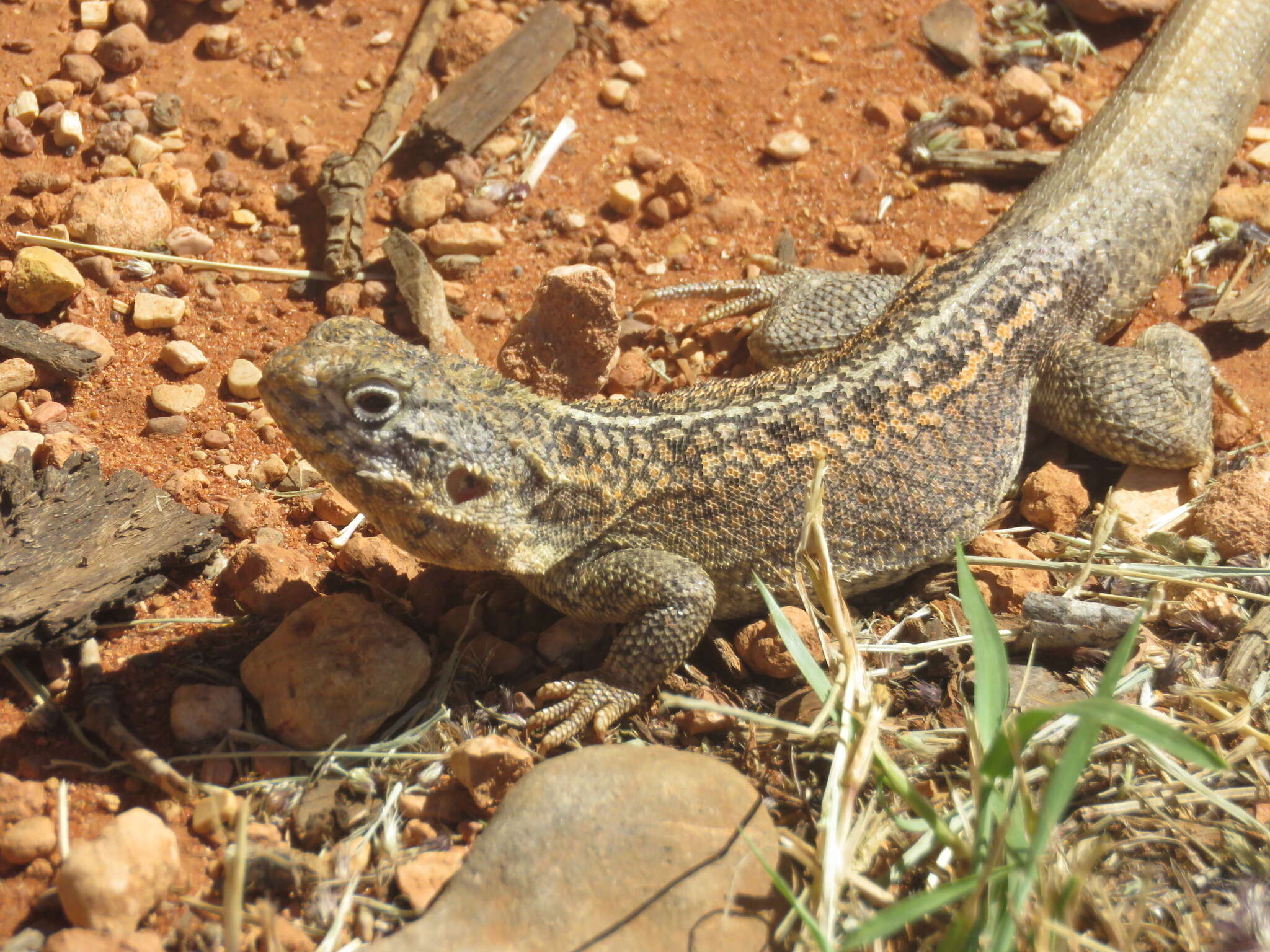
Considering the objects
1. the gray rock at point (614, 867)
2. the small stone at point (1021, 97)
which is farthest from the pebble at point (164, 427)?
the small stone at point (1021, 97)

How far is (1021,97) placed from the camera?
611cm

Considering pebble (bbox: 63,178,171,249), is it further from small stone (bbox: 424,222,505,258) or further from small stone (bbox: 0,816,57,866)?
small stone (bbox: 0,816,57,866)

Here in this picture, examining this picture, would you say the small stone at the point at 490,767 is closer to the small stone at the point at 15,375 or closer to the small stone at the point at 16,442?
the small stone at the point at 16,442

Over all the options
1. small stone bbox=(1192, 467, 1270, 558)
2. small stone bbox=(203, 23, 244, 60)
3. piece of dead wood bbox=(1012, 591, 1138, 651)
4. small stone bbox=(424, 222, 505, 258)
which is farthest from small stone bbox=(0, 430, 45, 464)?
Answer: small stone bbox=(1192, 467, 1270, 558)

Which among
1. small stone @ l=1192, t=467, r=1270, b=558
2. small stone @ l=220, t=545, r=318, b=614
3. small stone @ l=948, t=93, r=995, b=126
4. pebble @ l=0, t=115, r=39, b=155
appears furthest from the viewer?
small stone @ l=948, t=93, r=995, b=126

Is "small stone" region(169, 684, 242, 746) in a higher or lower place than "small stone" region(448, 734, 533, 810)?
lower

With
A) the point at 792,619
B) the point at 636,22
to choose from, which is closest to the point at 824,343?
the point at 792,619

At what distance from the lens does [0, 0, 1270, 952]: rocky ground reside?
10.3ft

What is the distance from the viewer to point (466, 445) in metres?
3.53

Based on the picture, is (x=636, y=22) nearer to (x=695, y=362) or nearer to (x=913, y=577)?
(x=695, y=362)

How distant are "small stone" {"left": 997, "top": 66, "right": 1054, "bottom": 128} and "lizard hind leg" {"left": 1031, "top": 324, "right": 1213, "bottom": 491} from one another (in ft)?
7.42

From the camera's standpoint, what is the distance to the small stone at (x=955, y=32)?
6.41 metres

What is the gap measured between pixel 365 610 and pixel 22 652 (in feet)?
3.94

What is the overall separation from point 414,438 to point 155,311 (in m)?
2.33
